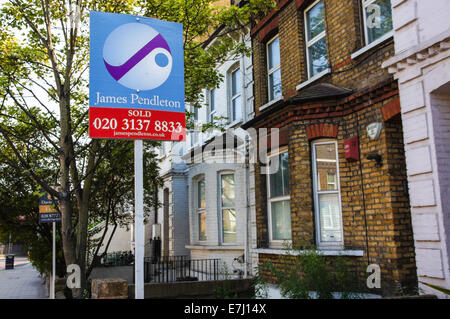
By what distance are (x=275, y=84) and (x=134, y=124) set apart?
6876mm

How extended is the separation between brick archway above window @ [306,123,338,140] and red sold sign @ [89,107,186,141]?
160 inches

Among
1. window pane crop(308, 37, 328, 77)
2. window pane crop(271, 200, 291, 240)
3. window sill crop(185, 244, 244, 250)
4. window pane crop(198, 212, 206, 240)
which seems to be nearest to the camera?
window pane crop(308, 37, 328, 77)

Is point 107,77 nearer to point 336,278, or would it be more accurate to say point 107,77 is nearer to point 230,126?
point 336,278

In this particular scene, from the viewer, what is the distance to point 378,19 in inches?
307

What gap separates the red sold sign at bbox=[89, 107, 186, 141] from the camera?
4438mm

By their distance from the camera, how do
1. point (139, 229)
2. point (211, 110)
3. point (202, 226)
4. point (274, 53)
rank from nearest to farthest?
1. point (139, 229)
2. point (274, 53)
3. point (202, 226)
4. point (211, 110)

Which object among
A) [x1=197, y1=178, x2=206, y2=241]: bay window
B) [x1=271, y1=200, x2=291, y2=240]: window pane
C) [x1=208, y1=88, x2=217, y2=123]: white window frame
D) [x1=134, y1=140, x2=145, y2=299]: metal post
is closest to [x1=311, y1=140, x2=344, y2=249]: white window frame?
[x1=271, y1=200, x2=291, y2=240]: window pane

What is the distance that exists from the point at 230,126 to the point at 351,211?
20.7ft

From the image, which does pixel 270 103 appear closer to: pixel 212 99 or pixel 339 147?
pixel 339 147

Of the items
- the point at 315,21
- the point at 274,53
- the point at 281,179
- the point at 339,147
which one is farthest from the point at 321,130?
the point at 274,53

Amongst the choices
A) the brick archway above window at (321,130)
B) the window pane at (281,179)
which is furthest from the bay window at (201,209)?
the brick archway above window at (321,130)

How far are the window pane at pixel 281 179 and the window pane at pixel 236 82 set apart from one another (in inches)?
184

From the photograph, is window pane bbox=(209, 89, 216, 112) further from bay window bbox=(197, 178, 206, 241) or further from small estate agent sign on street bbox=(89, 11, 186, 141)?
small estate agent sign on street bbox=(89, 11, 186, 141)
